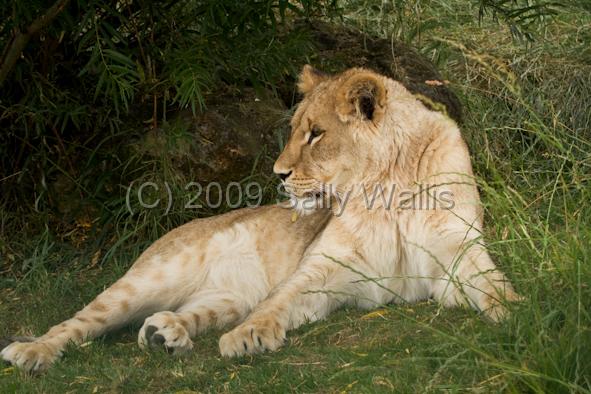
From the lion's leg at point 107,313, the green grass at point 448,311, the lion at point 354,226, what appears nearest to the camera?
the green grass at point 448,311

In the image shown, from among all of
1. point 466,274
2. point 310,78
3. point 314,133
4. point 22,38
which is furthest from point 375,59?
point 466,274

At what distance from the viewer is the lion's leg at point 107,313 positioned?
3840 millimetres

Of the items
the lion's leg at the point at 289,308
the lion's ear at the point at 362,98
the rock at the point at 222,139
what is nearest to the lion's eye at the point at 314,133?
the lion's ear at the point at 362,98

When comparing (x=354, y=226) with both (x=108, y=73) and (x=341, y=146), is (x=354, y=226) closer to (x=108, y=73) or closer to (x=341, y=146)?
(x=341, y=146)

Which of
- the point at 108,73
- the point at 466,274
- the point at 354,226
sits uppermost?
the point at 108,73

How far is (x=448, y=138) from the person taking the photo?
172 inches

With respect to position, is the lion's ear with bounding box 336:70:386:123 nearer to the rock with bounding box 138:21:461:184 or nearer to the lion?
the lion

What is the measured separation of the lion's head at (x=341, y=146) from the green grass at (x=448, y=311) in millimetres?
452

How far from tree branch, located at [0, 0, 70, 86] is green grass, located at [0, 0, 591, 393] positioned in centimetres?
91

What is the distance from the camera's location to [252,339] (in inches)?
148

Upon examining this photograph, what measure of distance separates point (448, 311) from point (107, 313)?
144 cm

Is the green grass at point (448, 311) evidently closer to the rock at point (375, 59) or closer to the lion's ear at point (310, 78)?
the rock at point (375, 59)

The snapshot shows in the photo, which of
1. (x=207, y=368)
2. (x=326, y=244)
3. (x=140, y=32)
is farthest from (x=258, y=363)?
(x=140, y=32)

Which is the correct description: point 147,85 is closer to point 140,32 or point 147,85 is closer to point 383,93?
point 140,32
